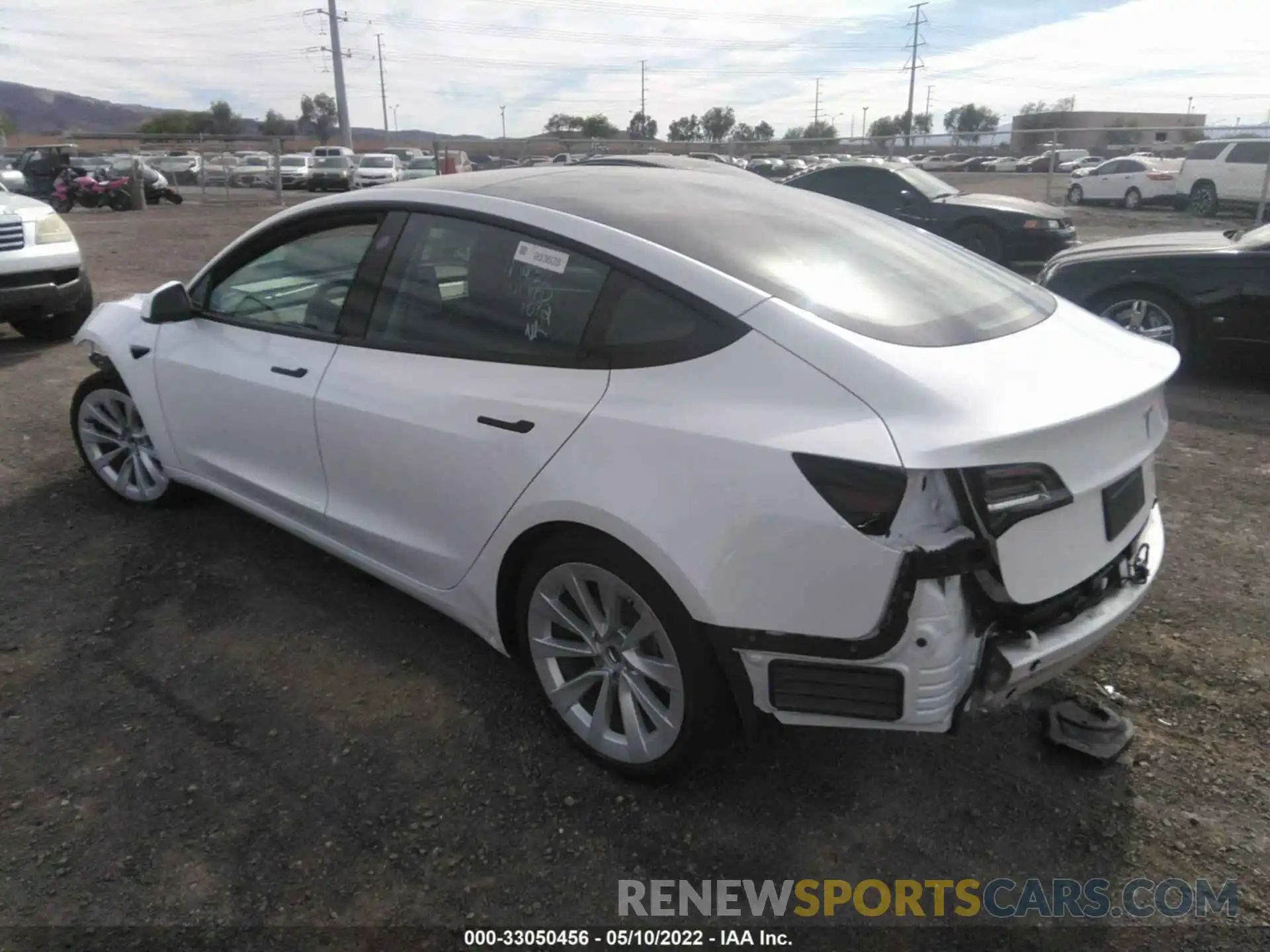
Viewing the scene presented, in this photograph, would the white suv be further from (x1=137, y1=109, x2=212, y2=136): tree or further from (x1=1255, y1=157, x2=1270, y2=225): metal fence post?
(x1=137, y1=109, x2=212, y2=136): tree

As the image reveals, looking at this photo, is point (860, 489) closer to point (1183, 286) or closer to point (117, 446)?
point (117, 446)

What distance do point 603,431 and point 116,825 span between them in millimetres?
1731

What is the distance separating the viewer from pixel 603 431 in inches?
95.8

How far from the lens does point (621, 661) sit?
2.61 m

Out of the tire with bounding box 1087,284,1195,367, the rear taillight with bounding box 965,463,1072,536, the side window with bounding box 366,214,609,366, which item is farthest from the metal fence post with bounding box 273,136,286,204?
the rear taillight with bounding box 965,463,1072,536

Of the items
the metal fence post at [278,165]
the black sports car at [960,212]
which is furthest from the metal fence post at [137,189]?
the black sports car at [960,212]

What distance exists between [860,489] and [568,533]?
857mm

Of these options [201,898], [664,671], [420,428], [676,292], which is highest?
[676,292]

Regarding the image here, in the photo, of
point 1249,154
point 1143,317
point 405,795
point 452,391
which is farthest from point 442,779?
point 1249,154

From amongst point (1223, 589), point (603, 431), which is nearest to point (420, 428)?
point (603, 431)

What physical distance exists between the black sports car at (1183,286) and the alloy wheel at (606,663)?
5551 mm

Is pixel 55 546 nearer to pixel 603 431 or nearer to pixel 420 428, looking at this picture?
pixel 420 428

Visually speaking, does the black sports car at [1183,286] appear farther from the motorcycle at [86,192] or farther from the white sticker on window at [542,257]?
the motorcycle at [86,192]

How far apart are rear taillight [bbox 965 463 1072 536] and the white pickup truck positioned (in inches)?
321
